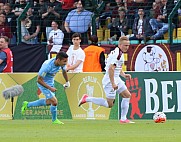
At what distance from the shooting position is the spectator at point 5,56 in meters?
20.2

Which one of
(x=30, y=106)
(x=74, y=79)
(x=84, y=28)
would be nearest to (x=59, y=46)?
(x=84, y=28)

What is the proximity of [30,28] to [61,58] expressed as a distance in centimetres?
651

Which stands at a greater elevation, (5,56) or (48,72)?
(5,56)

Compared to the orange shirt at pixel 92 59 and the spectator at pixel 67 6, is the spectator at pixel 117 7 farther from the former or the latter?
the orange shirt at pixel 92 59

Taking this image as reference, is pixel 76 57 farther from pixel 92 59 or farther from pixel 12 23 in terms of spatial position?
pixel 12 23

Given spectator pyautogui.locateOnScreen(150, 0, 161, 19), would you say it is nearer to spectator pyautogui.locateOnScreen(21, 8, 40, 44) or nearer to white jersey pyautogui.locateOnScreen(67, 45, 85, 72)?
white jersey pyautogui.locateOnScreen(67, 45, 85, 72)

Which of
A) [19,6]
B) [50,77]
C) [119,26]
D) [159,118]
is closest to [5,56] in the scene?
[50,77]

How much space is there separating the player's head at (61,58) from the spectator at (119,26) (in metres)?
5.40

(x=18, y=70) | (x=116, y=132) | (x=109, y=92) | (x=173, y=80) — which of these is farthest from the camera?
(x=18, y=70)

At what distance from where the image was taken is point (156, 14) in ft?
71.7

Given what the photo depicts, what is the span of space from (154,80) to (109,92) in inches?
74.2

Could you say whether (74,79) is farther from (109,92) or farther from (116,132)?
(116,132)

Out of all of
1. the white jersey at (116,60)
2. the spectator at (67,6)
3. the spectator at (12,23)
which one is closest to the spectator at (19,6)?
the spectator at (12,23)

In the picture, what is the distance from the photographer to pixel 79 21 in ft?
74.3
